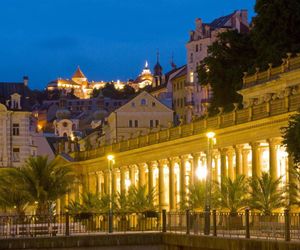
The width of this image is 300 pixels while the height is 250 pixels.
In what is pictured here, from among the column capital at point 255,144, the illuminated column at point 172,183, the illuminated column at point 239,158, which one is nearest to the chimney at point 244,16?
the illuminated column at point 172,183

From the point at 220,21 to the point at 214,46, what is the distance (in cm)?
7188

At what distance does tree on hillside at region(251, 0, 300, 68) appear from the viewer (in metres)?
92.0

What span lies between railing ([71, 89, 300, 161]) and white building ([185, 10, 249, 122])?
52567 mm

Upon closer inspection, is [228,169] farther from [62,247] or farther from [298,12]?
[62,247]

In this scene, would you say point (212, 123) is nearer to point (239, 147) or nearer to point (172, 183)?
point (239, 147)

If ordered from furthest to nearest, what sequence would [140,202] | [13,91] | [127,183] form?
[13,91]
[127,183]
[140,202]

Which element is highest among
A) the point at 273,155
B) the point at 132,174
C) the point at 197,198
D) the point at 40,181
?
the point at 132,174

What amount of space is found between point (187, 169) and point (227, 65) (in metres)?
14.1

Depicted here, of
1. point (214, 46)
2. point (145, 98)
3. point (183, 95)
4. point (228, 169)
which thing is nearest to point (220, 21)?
point (183, 95)

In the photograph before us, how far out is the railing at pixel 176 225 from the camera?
48.2 m

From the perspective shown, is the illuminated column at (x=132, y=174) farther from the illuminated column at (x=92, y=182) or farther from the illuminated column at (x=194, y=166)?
the illuminated column at (x=194, y=166)

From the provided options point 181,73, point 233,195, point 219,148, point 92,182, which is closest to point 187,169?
point 219,148

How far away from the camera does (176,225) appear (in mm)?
62656

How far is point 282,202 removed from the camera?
60094mm
